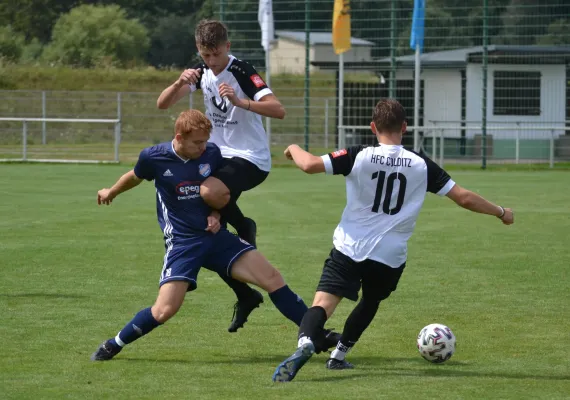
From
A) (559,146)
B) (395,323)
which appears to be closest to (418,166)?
(395,323)

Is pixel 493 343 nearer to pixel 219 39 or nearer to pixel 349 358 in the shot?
pixel 349 358

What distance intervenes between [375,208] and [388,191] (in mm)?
130

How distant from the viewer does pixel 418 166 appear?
19.7 feet

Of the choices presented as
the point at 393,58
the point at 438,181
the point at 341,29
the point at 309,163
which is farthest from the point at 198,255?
the point at 393,58

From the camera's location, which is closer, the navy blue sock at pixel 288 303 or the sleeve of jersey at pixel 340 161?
the sleeve of jersey at pixel 340 161

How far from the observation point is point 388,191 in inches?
236

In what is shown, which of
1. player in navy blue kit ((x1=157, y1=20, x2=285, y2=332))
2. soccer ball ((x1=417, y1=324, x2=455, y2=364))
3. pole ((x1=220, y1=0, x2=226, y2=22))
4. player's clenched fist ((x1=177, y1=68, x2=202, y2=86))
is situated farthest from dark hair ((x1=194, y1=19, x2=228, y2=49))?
pole ((x1=220, y1=0, x2=226, y2=22))

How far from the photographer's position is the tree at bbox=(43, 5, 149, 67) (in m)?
51.6

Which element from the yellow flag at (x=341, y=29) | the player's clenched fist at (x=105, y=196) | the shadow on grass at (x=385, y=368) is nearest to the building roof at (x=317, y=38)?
the yellow flag at (x=341, y=29)

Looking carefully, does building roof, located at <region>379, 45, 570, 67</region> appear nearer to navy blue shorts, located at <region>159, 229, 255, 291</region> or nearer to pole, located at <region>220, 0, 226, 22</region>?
pole, located at <region>220, 0, 226, 22</region>

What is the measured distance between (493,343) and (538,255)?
4086mm

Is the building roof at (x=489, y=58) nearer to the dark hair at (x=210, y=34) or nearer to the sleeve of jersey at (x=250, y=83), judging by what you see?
the sleeve of jersey at (x=250, y=83)

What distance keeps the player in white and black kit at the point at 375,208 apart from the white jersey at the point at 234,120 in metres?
1.25

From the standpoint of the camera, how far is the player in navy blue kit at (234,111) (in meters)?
6.91
